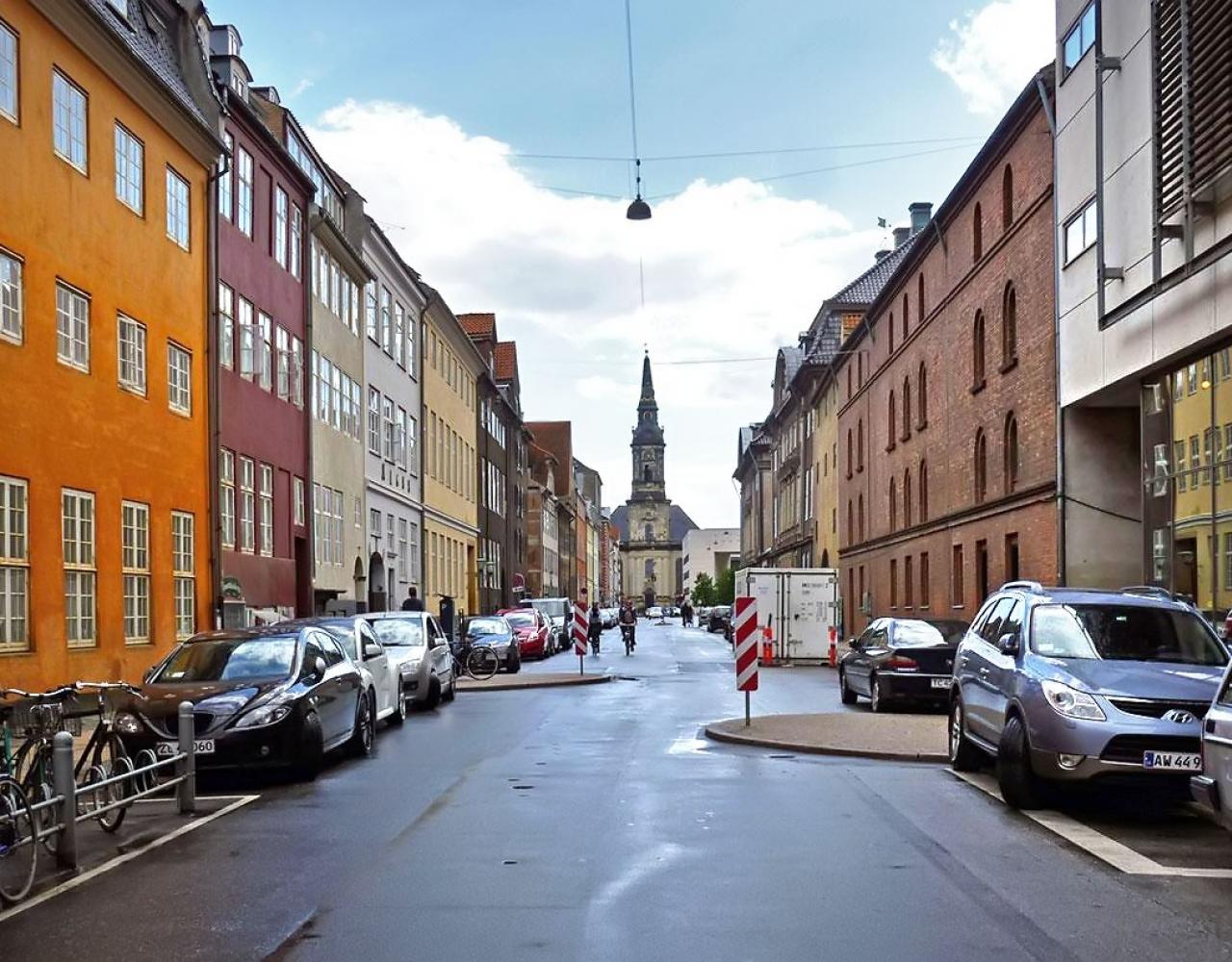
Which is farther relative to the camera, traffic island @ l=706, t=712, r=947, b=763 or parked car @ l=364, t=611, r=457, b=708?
parked car @ l=364, t=611, r=457, b=708

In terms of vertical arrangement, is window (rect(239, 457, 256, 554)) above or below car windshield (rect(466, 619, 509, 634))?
above

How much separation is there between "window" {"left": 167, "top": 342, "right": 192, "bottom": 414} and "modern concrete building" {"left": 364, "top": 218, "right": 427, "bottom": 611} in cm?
1534

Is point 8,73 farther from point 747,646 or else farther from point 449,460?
point 449,460

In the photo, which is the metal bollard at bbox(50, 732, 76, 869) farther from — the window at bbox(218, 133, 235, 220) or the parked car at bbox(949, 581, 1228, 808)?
the window at bbox(218, 133, 235, 220)

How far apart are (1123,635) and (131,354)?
16230 mm

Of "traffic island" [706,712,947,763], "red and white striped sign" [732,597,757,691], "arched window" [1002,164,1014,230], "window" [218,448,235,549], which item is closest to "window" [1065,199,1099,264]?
"arched window" [1002,164,1014,230]

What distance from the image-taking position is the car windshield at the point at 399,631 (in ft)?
74.8

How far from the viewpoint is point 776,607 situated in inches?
1553

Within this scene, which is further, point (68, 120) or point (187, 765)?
point (68, 120)

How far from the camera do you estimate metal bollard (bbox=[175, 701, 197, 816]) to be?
11297 millimetres

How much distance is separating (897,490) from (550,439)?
78.9 meters

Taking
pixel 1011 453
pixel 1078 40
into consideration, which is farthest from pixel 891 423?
pixel 1078 40

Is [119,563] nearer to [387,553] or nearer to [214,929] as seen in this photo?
[214,929]

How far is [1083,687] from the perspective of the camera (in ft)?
35.6
